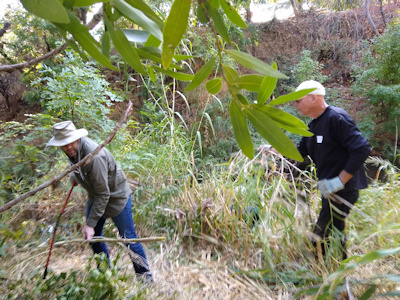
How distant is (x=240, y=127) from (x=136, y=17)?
245 millimetres

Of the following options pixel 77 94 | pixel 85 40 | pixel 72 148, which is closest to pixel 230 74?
pixel 85 40

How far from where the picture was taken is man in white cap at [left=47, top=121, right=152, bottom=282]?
5.41 ft

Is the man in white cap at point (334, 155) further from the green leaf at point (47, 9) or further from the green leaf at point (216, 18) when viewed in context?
the green leaf at point (47, 9)

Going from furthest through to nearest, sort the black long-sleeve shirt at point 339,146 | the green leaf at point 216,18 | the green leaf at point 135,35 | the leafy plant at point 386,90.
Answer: the leafy plant at point 386,90, the black long-sleeve shirt at point 339,146, the green leaf at point 135,35, the green leaf at point 216,18

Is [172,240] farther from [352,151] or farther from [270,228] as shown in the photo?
[352,151]

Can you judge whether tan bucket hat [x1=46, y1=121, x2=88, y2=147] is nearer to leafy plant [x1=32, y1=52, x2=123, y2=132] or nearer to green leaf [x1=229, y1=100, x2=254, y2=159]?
leafy plant [x1=32, y1=52, x2=123, y2=132]

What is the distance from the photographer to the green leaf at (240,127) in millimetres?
437

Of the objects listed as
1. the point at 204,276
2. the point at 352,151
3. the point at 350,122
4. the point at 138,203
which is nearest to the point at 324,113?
the point at 350,122

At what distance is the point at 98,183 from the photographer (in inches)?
65.9

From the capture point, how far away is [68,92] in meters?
2.86

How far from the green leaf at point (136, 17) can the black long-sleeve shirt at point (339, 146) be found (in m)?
1.61

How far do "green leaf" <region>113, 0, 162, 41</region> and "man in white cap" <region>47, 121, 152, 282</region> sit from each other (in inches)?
52.1

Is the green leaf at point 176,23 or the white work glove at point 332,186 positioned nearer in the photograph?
the green leaf at point 176,23

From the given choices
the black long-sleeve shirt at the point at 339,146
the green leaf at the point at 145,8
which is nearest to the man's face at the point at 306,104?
the black long-sleeve shirt at the point at 339,146
